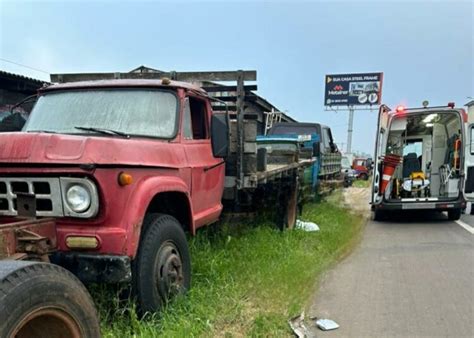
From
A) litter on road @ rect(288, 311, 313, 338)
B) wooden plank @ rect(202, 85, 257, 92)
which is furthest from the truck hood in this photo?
wooden plank @ rect(202, 85, 257, 92)

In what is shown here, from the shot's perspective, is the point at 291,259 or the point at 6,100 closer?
the point at 291,259

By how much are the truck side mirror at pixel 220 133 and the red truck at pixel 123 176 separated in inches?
0.4

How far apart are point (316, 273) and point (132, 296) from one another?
3026 mm

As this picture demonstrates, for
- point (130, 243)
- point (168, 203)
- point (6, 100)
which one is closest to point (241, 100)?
point (168, 203)

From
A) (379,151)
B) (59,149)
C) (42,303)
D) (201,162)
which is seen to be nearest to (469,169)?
(379,151)

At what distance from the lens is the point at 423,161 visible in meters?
13.3

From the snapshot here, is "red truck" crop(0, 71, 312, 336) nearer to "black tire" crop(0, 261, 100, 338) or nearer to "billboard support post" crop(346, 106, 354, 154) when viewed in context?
"black tire" crop(0, 261, 100, 338)

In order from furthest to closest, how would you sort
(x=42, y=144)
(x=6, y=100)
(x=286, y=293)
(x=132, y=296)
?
1. (x=6, y=100)
2. (x=286, y=293)
3. (x=132, y=296)
4. (x=42, y=144)

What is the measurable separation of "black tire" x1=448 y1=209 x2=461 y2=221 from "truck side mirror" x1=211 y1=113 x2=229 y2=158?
26.5ft

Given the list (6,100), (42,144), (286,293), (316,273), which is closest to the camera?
(42,144)

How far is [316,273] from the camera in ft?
20.3

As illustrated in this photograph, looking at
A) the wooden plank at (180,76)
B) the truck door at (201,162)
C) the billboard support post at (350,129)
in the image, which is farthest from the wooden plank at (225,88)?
the billboard support post at (350,129)

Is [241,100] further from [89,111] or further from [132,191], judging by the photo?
[132,191]

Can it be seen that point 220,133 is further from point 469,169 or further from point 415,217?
point 415,217
